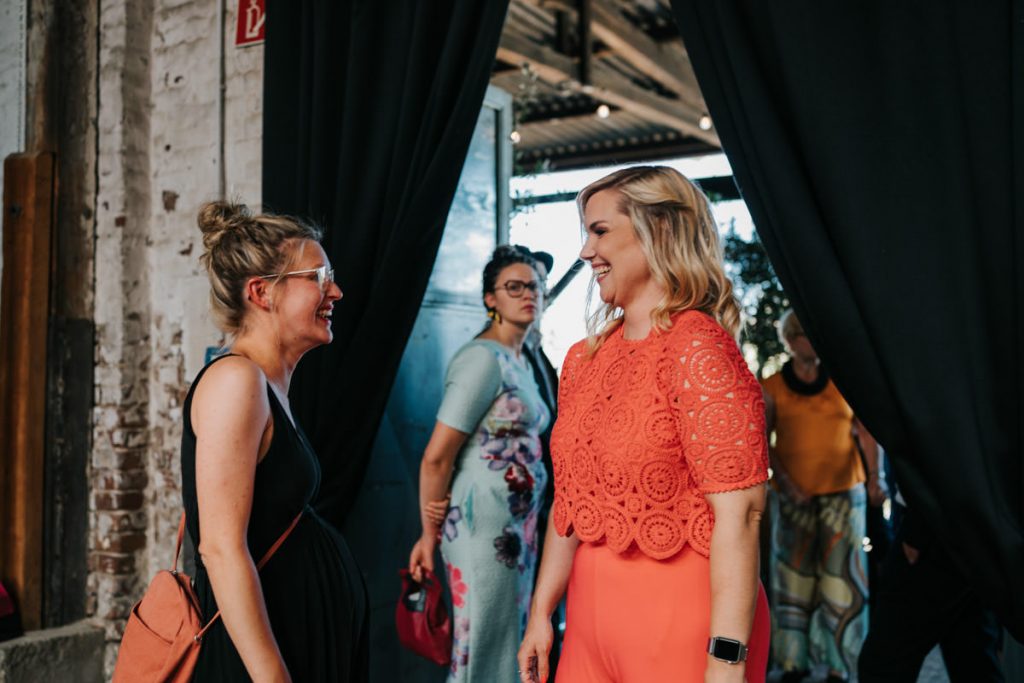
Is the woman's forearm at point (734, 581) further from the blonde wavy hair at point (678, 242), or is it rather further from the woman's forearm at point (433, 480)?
the woman's forearm at point (433, 480)

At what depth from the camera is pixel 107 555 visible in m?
3.58

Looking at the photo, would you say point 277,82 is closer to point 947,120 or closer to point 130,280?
point 130,280

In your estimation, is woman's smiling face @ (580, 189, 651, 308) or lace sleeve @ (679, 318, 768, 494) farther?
woman's smiling face @ (580, 189, 651, 308)

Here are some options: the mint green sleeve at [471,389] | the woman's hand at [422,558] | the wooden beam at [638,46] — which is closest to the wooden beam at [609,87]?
the wooden beam at [638,46]

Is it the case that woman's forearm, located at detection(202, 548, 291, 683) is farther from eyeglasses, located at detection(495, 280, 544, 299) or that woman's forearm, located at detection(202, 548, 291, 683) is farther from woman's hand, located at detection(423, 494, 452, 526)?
eyeglasses, located at detection(495, 280, 544, 299)

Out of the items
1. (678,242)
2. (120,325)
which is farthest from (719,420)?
(120,325)

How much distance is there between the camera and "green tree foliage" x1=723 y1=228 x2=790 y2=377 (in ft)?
19.4

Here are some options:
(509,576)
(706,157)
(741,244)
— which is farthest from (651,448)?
(706,157)

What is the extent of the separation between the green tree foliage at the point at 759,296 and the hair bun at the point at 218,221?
431 cm

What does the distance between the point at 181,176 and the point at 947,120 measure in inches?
106

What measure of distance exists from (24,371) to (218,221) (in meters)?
1.88

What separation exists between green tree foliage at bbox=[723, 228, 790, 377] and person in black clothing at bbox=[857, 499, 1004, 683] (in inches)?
118

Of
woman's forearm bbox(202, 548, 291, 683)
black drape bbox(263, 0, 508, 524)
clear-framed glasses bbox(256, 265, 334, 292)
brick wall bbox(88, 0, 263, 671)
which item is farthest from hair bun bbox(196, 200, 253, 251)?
brick wall bbox(88, 0, 263, 671)

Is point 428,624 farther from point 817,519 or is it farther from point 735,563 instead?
point 817,519
